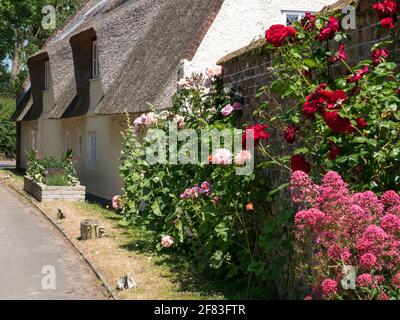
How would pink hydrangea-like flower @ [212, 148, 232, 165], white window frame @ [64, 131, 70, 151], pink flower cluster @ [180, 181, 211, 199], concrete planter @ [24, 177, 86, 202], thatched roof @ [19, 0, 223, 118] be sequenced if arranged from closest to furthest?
pink hydrangea-like flower @ [212, 148, 232, 165] → pink flower cluster @ [180, 181, 211, 199] → thatched roof @ [19, 0, 223, 118] → concrete planter @ [24, 177, 86, 202] → white window frame @ [64, 131, 70, 151]

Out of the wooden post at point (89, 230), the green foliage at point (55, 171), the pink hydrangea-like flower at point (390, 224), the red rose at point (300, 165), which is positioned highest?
the red rose at point (300, 165)

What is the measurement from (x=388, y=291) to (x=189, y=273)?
406cm

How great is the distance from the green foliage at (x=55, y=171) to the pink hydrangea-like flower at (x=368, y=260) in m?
13.6

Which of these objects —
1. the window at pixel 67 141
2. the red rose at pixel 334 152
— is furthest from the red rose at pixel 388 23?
the window at pixel 67 141

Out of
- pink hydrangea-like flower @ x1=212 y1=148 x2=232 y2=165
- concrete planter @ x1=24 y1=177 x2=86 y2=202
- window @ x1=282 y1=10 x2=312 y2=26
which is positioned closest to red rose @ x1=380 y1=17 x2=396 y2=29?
pink hydrangea-like flower @ x1=212 y1=148 x2=232 y2=165

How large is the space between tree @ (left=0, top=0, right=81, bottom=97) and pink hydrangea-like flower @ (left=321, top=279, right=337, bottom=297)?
3364 cm

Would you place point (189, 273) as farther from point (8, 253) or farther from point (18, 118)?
point (18, 118)

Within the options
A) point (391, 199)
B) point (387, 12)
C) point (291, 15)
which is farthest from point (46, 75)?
point (391, 199)

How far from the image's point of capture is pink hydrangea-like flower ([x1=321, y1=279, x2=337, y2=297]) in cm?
388

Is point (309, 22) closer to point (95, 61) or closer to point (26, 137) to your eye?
point (95, 61)

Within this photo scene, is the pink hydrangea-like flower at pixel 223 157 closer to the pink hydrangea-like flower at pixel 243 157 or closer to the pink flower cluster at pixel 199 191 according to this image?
the pink hydrangea-like flower at pixel 243 157

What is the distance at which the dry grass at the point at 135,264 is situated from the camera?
22.5 feet

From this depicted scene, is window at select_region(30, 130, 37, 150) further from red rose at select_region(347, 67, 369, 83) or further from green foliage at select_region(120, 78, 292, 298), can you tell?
red rose at select_region(347, 67, 369, 83)

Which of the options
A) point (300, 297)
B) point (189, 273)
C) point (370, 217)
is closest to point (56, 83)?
point (189, 273)
